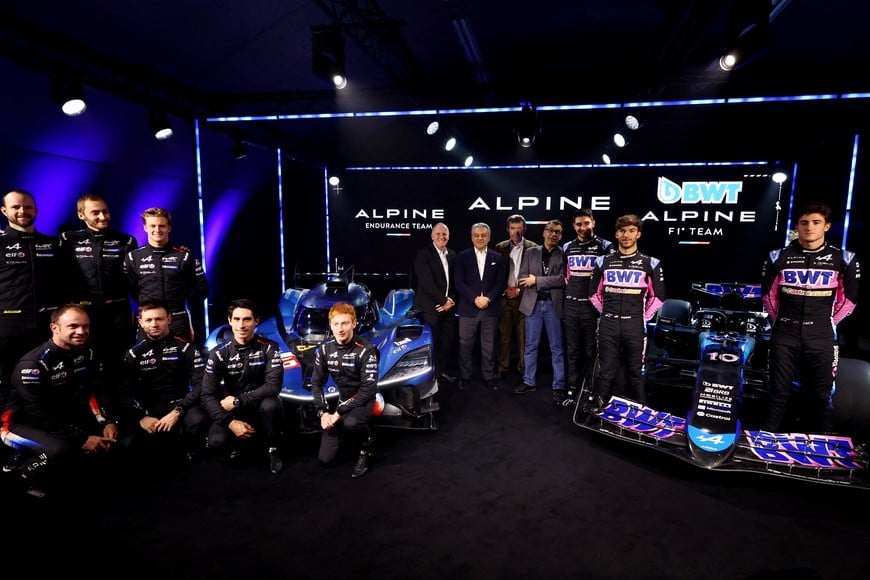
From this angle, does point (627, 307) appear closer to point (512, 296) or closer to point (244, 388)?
point (512, 296)

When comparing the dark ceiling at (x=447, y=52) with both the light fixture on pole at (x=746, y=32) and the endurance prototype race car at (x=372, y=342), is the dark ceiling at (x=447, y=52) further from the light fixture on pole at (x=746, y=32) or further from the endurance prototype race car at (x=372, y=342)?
the endurance prototype race car at (x=372, y=342)

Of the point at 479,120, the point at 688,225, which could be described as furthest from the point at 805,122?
the point at 479,120

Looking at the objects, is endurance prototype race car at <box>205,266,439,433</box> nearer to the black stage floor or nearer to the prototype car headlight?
the prototype car headlight

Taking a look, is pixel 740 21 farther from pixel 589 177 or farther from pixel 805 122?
pixel 805 122

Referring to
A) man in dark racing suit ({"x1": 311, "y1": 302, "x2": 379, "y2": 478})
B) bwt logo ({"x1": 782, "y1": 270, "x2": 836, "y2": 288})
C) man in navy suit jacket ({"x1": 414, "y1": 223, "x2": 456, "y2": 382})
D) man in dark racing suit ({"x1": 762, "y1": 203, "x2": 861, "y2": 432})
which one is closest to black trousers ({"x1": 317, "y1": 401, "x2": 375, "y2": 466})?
man in dark racing suit ({"x1": 311, "y1": 302, "x2": 379, "y2": 478})

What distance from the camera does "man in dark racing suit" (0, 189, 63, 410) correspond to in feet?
11.0

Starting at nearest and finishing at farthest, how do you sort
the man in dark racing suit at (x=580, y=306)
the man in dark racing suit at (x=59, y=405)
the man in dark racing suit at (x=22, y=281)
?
the man in dark racing suit at (x=59, y=405) → the man in dark racing suit at (x=22, y=281) → the man in dark racing suit at (x=580, y=306)

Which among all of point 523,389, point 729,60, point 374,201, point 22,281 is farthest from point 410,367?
point 374,201

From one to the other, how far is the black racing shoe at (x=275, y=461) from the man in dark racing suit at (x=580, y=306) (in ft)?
8.53

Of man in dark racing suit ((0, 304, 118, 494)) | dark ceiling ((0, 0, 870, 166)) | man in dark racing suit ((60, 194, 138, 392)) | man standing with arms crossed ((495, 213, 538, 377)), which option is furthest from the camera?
man standing with arms crossed ((495, 213, 538, 377))

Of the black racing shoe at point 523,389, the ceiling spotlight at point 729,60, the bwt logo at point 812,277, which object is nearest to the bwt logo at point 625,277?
the bwt logo at point 812,277

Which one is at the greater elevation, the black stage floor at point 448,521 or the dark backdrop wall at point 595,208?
the dark backdrop wall at point 595,208

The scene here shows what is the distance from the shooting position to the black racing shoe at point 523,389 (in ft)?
15.9

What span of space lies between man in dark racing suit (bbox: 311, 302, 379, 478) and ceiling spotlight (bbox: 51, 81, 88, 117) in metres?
3.28
